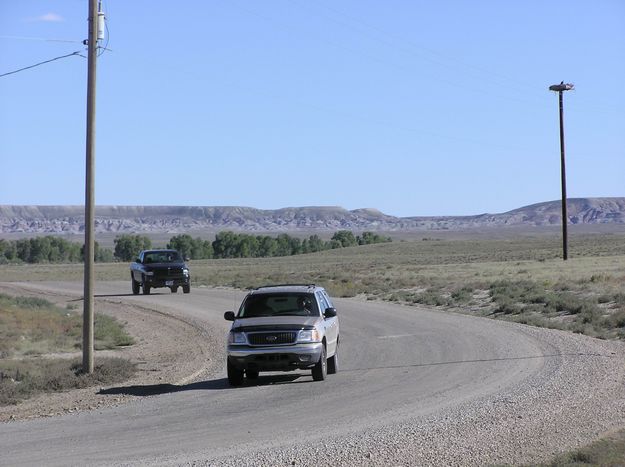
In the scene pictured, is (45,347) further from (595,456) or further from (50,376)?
(595,456)

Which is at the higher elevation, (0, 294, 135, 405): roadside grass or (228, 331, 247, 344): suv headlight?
(228, 331, 247, 344): suv headlight

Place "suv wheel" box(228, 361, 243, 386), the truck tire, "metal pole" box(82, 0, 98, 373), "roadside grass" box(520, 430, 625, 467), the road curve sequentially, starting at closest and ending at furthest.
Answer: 1. "roadside grass" box(520, 430, 625, 467)
2. the road curve
3. "suv wheel" box(228, 361, 243, 386)
4. "metal pole" box(82, 0, 98, 373)
5. the truck tire

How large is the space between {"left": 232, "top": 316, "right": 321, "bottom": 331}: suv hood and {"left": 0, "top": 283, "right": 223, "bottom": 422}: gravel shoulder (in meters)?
1.93

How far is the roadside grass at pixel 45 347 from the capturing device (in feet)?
62.0

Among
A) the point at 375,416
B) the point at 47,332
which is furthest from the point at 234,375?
the point at 47,332

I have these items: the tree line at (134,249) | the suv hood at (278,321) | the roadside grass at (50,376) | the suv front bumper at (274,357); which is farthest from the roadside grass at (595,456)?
the tree line at (134,249)

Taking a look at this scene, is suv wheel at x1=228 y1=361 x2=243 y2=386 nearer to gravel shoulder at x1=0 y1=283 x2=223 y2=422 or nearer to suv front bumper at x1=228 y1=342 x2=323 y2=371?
suv front bumper at x1=228 y1=342 x2=323 y2=371

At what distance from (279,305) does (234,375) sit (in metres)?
1.91

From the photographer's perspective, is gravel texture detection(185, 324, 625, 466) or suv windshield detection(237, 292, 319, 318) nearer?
gravel texture detection(185, 324, 625, 466)

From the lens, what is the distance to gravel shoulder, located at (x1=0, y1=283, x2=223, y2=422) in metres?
16.6

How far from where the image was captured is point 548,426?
1341cm

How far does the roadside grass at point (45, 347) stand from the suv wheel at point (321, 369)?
4070 mm

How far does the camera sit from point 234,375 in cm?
1831

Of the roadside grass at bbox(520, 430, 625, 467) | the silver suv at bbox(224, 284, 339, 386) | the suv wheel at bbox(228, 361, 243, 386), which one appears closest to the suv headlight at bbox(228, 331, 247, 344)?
the silver suv at bbox(224, 284, 339, 386)
